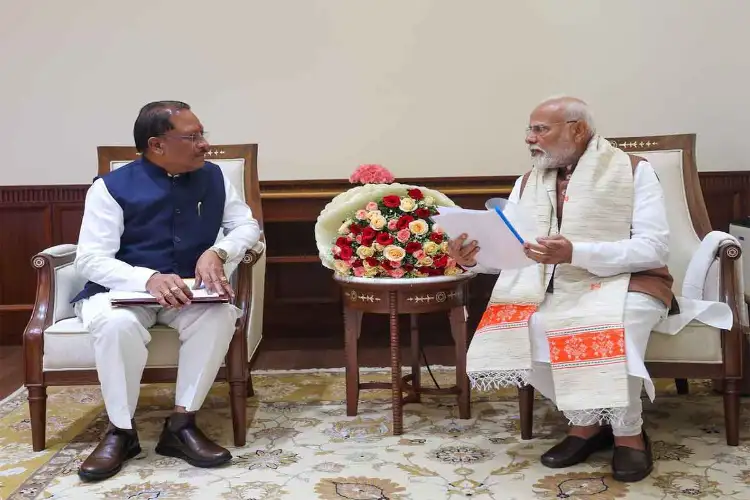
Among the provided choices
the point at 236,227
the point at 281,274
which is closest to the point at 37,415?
the point at 236,227

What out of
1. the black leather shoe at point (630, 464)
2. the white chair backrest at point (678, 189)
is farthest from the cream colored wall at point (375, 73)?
the black leather shoe at point (630, 464)

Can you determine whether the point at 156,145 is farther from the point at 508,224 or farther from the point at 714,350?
the point at 714,350

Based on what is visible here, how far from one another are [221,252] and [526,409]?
46.3 inches

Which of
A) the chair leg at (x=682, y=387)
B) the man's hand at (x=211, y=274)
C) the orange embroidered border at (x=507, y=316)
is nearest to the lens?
the orange embroidered border at (x=507, y=316)

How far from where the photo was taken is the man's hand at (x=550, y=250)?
93.6 inches

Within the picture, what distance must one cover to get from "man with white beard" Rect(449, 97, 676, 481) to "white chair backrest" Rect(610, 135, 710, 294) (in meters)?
0.52

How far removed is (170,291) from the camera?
8.18 ft

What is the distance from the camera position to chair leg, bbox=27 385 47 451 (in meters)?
2.64

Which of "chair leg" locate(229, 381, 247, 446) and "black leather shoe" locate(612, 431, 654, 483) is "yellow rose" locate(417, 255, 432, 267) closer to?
"chair leg" locate(229, 381, 247, 446)

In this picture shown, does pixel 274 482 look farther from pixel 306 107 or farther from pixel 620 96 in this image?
pixel 620 96

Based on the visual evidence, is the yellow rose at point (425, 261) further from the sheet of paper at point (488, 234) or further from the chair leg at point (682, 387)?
the chair leg at point (682, 387)

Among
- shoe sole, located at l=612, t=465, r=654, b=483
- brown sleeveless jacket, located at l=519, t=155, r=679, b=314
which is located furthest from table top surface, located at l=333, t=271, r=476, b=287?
shoe sole, located at l=612, t=465, r=654, b=483

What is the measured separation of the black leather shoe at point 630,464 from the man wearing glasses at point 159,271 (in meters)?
1.20

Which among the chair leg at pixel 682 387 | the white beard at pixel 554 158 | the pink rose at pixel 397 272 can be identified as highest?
the white beard at pixel 554 158
